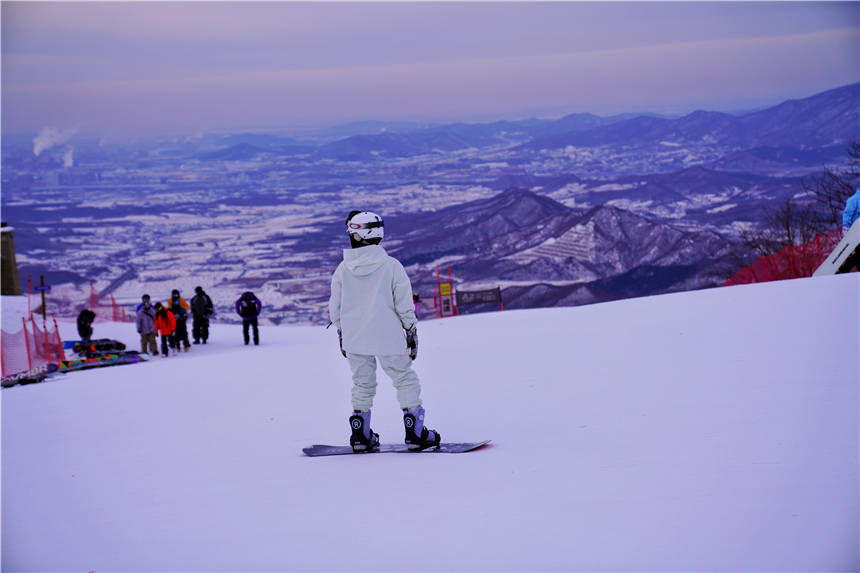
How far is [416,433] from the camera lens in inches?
267

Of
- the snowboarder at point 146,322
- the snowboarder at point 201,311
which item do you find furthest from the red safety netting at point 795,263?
the snowboarder at point 146,322

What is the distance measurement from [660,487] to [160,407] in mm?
6525

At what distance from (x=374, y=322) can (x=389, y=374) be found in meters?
0.42

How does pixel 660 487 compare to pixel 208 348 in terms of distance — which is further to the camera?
pixel 208 348

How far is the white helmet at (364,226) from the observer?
6.64 m

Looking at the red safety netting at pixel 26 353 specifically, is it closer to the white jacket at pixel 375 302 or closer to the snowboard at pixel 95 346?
the snowboard at pixel 95 346

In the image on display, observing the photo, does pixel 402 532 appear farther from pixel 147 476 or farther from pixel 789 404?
pixel 789 404

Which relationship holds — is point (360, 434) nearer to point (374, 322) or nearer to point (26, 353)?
point (374, 322)

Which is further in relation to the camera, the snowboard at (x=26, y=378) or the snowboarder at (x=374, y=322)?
the snowboard at (x=26, y=378)

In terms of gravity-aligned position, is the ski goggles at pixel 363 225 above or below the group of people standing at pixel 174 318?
above

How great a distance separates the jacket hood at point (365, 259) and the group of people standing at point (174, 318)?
13792mm

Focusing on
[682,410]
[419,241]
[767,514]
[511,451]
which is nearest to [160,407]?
[511,451]

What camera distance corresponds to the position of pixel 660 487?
529cm

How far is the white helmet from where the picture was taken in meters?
6.64
